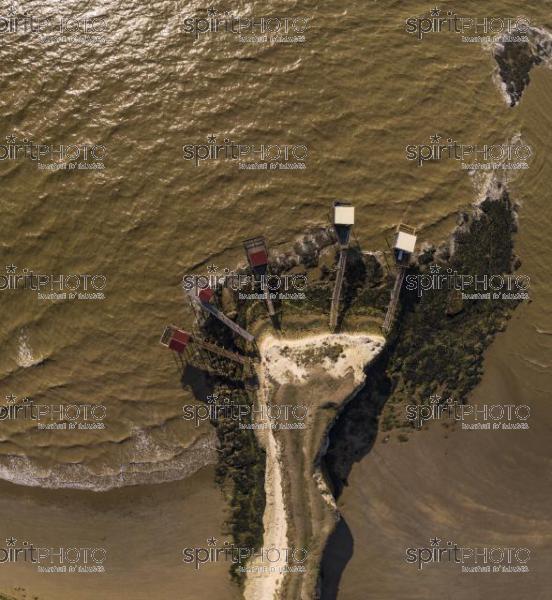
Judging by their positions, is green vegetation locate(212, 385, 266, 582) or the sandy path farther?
green vegetation locate(212, 385, 266, 582)

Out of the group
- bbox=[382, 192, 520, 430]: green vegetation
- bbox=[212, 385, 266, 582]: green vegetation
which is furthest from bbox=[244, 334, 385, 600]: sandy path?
bbox=[382, 192, 520, 430]: green vegetation

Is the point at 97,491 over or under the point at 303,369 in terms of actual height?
under

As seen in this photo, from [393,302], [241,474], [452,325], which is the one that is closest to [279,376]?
[241,474]

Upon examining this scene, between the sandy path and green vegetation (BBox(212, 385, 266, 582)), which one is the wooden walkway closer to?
the sandy path

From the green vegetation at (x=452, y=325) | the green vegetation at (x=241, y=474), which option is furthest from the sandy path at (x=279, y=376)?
the green vegetation at (x=452, y=325)

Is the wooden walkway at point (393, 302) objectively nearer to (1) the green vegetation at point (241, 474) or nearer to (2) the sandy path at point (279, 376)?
(2) the sandy path at point (279, 376)

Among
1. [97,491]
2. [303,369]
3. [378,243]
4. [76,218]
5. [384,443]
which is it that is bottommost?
[97,491]

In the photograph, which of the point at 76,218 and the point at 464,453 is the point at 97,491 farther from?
the point at 464,453

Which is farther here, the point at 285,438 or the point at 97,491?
the point at 97,491

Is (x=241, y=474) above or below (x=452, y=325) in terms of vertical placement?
below

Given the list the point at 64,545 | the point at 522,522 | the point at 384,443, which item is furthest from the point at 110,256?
the point at 522,522

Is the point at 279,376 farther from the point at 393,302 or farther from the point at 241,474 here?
the point at 393,302
